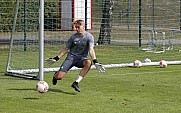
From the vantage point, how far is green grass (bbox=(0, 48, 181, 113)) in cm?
980

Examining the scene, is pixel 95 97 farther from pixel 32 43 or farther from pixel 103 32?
pixel 103 32

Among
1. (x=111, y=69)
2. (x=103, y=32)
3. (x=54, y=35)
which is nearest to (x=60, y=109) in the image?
(x=111, y=69)

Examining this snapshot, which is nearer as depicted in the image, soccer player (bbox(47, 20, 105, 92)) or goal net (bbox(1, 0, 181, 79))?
soccer player (bbox(47, 20, 105, 92))

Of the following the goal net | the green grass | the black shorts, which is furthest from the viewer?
the goal net

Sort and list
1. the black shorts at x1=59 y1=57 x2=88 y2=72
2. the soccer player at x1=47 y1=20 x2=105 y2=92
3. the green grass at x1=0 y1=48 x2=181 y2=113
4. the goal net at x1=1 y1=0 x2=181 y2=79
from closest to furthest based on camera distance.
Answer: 1. the green grass at x1=0 y1=48 x2=181 y2=113
2. the soccer player at x1=47 y1=20 x2=105 y2=92
3. the black shorts at x1=59 y1=57 x2=88 y2=72
4. the goal net at x1=1 y1=0 x2=181 y2=79

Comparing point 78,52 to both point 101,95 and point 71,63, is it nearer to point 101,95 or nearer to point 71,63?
point 71,63

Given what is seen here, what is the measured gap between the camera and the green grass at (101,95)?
9.80m

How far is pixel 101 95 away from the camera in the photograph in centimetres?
1132

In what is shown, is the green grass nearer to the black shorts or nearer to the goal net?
the black shorts

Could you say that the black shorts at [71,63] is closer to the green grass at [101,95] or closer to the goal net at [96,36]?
A: the green grass at [101,95]

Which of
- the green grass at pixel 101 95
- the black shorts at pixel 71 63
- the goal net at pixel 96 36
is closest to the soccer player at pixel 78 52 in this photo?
the black shorts at pixel 71 63

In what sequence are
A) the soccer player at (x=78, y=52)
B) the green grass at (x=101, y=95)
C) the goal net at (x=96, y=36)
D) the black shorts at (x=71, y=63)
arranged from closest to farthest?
1. the green grass at (x=101, y=95)
2. the soccer player at (x=78, y=52)
3. the black shorts at (x=71, y=63)
4. the goal net at (x=96, y=36)

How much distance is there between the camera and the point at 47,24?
21.7 metres

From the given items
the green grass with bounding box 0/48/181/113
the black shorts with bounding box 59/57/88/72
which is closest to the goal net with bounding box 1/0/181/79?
the green grass with bounding box 0/48/181/113
